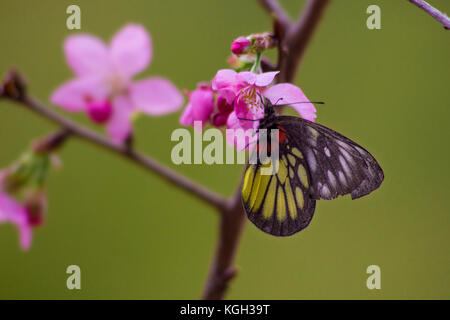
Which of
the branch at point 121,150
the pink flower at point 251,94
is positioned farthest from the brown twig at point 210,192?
the pink flower at point 251,94

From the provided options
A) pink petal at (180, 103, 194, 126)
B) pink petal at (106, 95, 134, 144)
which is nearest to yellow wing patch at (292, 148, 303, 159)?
pink petal at (180, 103, 194, 126)

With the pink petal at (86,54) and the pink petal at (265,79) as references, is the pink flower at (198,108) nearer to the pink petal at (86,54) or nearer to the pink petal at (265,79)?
the pink petal at (265,79)

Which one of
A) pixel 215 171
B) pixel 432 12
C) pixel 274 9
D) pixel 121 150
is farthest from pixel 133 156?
pixel 215 171

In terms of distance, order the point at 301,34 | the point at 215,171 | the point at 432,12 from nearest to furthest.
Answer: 1. the point at 432,12
2. the point at 301,34
3. the point at 215,171

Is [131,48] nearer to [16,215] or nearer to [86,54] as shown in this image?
[86,54]

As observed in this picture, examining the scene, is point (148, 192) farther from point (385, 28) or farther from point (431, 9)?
point (431, 9)

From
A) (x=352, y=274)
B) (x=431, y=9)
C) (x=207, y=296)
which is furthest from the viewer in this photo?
(x=352, y=274)

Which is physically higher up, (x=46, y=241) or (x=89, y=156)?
(x=89, y=156)
